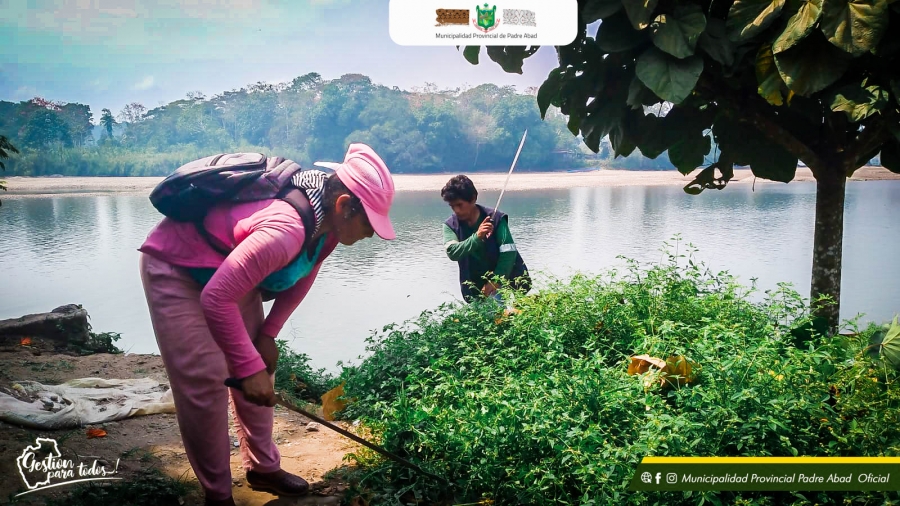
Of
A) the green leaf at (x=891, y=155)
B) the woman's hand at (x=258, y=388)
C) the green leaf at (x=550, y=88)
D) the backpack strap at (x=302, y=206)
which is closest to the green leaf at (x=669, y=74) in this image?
the green leaf at (x=550, y=88)

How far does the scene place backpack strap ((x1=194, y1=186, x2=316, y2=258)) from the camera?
8.05ft

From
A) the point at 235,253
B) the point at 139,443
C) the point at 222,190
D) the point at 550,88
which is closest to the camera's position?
the point at 235,253

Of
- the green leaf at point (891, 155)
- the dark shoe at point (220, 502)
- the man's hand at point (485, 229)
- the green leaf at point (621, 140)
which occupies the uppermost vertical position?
the green leaf at point (621, 140)

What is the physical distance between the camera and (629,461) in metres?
2.45

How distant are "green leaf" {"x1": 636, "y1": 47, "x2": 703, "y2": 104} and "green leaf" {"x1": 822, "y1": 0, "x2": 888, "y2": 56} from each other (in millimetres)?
478

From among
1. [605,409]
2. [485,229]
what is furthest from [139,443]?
[485,229]

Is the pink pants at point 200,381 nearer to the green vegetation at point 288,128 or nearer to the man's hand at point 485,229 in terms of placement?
the green vegetation at point 288,128

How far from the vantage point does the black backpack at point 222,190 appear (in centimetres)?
246

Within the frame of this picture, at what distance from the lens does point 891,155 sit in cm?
377

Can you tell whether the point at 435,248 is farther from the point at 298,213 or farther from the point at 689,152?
the point at 689,152

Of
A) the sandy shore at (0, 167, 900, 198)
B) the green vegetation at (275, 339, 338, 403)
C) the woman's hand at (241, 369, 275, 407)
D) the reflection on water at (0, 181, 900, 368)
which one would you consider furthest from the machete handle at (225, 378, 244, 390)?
the sandy shore at (0, 167, 900, 198)

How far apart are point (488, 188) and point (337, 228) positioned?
1.08m

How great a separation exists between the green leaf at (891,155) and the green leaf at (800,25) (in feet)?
3.66

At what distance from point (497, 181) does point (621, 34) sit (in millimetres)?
806
